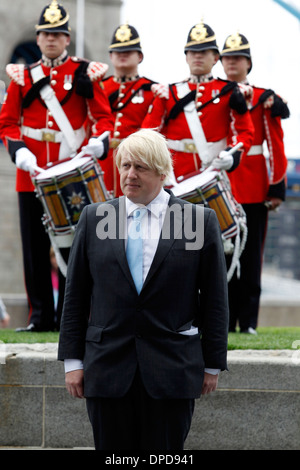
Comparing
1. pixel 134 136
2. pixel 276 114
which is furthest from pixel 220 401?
pixel 276 114

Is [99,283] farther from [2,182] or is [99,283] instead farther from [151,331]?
[2,182]

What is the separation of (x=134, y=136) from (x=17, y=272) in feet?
54.5

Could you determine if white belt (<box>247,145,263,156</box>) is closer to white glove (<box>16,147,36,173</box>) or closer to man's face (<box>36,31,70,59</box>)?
man's face (<box>36,31,70,59</box>)

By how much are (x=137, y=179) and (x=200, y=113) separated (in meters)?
3.38

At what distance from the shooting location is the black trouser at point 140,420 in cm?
325

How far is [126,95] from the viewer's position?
23.6 ft

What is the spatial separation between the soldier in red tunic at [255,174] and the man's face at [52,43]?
1382mm

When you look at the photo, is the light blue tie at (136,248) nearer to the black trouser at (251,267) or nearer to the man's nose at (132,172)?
the man's nose at (132,172)

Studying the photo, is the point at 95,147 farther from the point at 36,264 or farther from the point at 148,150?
the point at 148,150

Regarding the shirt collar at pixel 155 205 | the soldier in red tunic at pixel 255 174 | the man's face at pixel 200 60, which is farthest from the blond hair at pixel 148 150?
the soldier in red tunic at pixel 255 174

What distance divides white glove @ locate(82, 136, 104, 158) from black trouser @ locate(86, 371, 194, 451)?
299cm

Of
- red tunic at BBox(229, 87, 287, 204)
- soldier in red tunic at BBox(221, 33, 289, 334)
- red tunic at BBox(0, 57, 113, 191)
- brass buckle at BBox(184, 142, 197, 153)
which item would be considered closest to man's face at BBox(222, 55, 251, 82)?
soldier in red tunic at BBox(221, 33, 289, 334)

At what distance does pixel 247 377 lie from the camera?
16.1ft

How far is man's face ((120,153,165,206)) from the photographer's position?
3.28m
